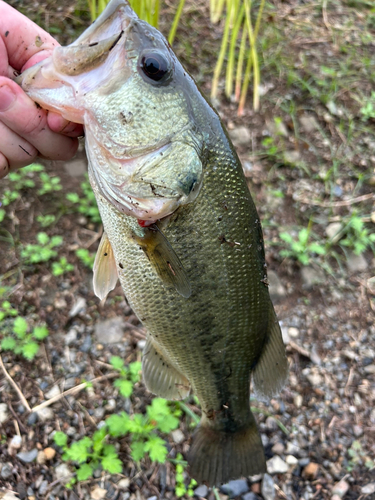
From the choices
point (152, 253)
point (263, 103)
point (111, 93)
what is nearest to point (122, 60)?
point (111, 93)

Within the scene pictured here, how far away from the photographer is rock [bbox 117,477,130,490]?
1948 millimetres

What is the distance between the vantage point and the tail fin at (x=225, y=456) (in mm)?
1760

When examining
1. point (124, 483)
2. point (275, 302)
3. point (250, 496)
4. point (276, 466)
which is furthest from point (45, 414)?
point (275, 302)

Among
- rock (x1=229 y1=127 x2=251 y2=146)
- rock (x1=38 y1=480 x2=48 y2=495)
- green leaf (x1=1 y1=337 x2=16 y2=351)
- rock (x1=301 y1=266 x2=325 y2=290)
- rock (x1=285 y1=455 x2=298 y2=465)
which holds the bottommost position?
rock (x1=285 y1=455 x2=298 y2=465)

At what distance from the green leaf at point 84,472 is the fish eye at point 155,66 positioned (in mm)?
1873

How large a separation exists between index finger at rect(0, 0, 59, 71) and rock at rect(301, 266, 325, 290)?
227 cm

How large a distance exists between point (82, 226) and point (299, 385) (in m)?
1.88

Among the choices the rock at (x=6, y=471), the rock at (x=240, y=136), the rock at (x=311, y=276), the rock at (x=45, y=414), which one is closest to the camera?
the rock at (x=6, y=471)

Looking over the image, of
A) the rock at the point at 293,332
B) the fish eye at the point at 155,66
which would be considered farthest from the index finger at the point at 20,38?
the rock at the point at 293,332

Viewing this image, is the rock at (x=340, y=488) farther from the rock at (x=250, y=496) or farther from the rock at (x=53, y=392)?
the rock at (x=53, y=392)

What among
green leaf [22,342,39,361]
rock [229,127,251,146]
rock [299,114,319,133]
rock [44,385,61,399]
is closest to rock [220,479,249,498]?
rock [44,385,61,399]

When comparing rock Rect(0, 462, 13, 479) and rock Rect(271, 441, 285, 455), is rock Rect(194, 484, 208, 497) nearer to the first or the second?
rock Rect(271, 441, 285, 455)

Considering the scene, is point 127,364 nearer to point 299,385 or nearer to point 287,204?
point 299,385

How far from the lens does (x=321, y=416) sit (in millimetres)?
2320
